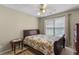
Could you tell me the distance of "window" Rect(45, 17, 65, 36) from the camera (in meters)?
1.20

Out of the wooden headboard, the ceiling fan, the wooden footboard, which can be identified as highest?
the ceiling fan

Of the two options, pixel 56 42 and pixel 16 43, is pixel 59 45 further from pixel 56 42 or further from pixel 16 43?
pixel 16 43

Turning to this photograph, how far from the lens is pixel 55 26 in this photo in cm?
128

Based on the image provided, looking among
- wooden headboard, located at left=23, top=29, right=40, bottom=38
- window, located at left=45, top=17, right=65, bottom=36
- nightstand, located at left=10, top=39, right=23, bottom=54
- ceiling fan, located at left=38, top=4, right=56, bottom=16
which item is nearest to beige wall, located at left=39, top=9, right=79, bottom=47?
window, located at left=45, top=17, right=65, bottom=36

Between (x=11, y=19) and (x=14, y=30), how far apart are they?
0.17m

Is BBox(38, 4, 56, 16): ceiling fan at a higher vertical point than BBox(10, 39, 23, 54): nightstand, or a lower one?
higher

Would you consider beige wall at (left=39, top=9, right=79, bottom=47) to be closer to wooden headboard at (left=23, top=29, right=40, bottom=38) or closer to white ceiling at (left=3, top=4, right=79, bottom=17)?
white ceiling at (left=3, top=4, right=79, bottom=17)

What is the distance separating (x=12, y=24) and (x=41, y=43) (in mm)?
538

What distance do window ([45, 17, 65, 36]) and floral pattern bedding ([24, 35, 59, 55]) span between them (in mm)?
131

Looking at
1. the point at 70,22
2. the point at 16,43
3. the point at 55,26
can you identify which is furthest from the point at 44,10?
the point at 16,43
